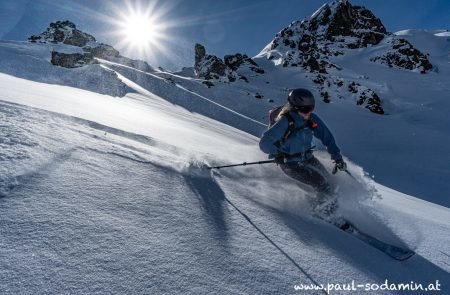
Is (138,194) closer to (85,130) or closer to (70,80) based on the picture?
(85,130)

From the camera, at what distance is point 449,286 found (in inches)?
121

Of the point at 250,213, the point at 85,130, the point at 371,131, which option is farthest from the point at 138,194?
the point at 371,131

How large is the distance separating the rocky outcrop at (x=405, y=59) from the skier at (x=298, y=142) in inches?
1990

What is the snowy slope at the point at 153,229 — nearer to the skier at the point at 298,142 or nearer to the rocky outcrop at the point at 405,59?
the skier at the point at 298,142

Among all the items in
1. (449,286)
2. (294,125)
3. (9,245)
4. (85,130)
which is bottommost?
(449,286)

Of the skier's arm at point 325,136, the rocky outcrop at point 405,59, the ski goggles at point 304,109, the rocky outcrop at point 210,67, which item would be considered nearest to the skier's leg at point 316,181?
the skier's arm at point 325,136

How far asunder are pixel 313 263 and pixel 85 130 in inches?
146

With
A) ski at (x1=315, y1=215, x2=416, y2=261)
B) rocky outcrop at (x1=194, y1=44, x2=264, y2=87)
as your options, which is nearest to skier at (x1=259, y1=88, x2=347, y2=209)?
ski at (x1=315, y1=215, x2=416, y2=261)

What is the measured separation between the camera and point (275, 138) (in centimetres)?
498

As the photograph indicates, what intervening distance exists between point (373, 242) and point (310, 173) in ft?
4.65

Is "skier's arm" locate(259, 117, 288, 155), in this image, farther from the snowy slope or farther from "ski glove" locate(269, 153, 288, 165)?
the snowy slope

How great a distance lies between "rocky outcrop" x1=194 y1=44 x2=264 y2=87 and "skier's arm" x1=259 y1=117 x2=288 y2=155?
38020 mm

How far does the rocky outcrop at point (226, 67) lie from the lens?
4400cm

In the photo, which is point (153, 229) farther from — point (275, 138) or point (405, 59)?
point (405, 59)
